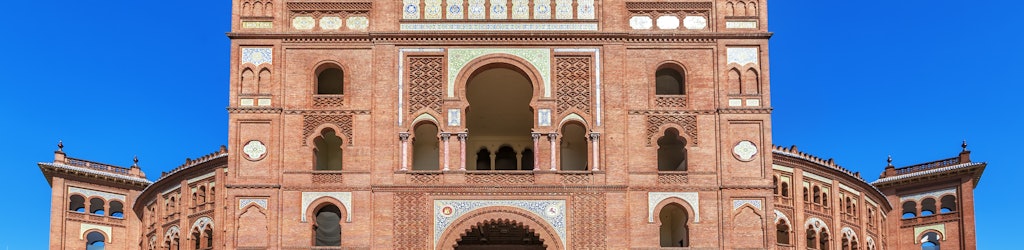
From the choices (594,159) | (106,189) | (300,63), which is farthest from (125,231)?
(594,159)

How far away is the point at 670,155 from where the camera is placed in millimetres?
47906

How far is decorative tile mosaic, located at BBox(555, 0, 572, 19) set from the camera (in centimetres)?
4356

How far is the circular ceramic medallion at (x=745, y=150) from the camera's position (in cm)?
4247

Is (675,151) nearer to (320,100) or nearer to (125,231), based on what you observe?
(320,100)

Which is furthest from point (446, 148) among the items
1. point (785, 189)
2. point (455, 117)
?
point (785, 189)

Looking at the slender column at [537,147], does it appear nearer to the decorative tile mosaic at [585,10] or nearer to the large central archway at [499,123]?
the decorative tile mosaic at [585,10]

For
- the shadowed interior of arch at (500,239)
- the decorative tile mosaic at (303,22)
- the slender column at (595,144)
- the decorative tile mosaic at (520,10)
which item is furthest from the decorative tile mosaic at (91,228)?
the slender column at (595,144)

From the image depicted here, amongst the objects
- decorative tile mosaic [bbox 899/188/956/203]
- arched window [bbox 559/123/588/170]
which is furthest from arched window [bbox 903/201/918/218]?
arched window [bbox 559/123/588/170]

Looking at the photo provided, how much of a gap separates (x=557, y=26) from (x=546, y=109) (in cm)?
250

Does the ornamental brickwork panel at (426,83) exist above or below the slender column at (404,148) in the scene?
above

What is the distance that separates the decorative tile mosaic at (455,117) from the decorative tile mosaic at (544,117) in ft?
7.29

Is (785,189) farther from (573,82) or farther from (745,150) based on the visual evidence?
(573,82)

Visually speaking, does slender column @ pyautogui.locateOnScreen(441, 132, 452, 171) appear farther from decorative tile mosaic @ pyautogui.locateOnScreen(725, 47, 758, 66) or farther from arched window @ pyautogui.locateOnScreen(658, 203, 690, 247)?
decorative tile mosaic @ pyautogui.locateOnScreen(725, 47, 758, 66)

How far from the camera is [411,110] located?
4275 centimetres
